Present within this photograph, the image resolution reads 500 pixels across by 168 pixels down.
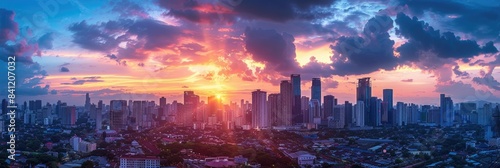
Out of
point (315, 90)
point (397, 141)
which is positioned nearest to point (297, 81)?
point (315, 90)

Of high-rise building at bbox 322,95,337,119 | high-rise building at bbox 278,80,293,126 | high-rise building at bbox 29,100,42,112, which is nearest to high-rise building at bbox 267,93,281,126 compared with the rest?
high-rise building at bbox 278,80,293,126

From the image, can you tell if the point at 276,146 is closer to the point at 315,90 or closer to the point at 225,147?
the point at 225,147

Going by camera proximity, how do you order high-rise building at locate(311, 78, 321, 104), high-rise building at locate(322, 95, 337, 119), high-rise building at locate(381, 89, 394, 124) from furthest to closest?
high-rise building at locate(311, 78, 321, 104) → high-rise building at locate(322, 95, 337, 119) → high-rise building at locate(381, 89, 394, 124)

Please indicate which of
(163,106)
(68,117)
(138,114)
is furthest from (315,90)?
(68,117)

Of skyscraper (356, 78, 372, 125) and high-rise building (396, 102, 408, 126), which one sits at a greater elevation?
skyscraper (356, 78, 372, 125)

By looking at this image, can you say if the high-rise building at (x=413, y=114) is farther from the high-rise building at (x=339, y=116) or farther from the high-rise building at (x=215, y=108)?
the high-rise building at (x=215, y=108)

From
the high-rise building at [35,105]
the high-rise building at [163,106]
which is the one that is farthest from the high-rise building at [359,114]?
the high-rise building at [35,105]

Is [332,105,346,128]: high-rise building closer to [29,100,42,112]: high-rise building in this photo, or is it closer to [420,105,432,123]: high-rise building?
[420,105,432,123]: high-rise building

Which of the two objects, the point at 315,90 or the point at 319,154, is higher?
the point at 315,90
